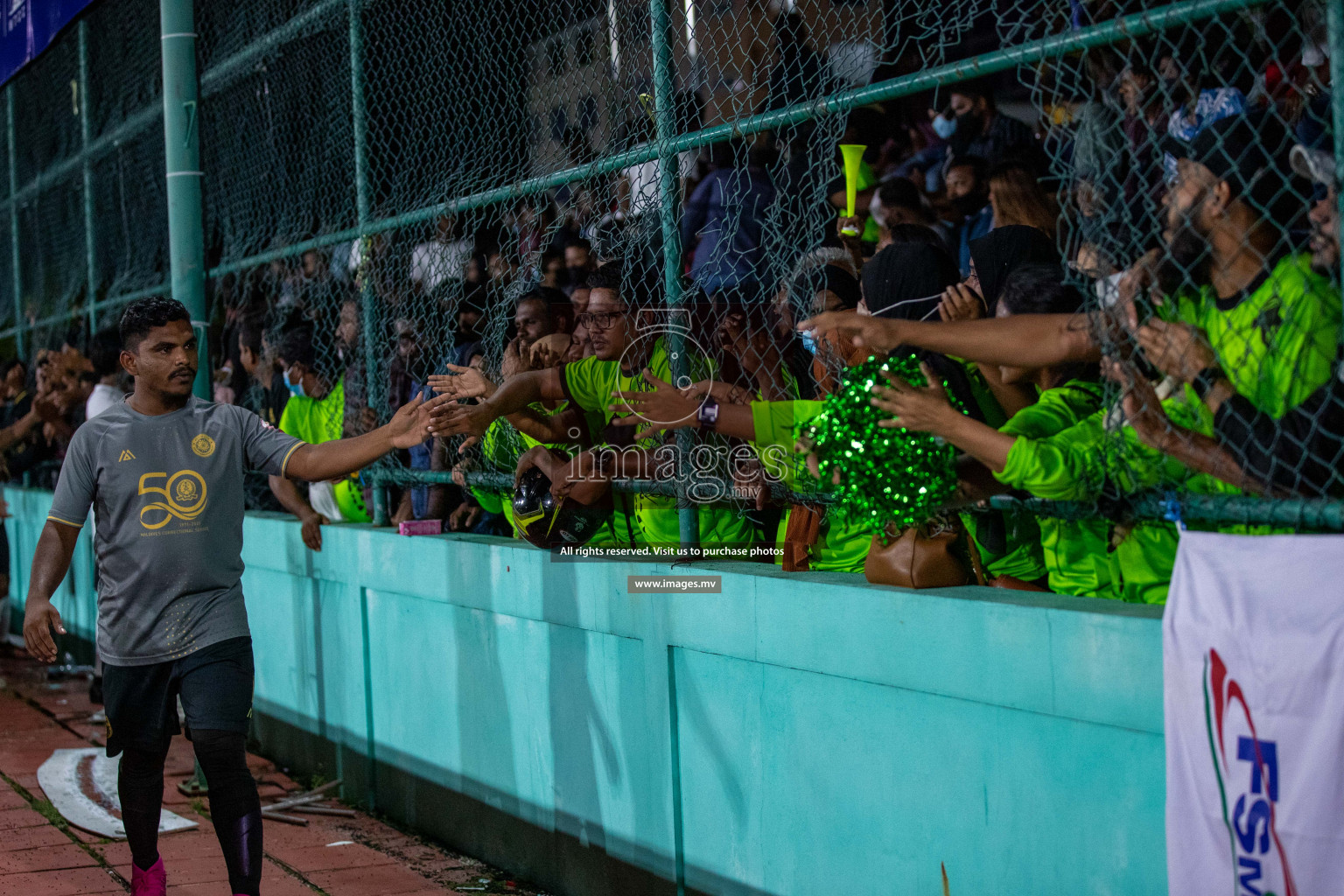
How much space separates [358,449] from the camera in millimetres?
4516

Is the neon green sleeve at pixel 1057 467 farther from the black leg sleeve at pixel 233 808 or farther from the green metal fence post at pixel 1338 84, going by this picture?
the black leg sleeve at pixel 233 808

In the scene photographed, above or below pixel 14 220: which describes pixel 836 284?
below

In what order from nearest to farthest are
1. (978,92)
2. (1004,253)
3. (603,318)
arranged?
(1004,253)
(603,318)
(978,92)

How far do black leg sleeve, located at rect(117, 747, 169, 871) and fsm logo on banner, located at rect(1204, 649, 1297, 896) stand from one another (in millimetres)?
3324

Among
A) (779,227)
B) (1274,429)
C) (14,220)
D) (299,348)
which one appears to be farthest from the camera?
(14,220)

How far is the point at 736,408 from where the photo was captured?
13.8 ft

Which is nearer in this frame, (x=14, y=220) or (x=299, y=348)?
(x=299, y=348)

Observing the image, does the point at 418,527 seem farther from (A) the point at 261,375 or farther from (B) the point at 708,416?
(A) the point at 261,375

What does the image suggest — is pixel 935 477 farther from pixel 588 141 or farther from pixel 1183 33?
pixel 588 141

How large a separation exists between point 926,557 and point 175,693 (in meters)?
2.54

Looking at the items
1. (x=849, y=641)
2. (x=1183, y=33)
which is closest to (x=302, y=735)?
(x=849, y=641)

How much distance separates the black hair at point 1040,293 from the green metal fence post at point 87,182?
29.2ft

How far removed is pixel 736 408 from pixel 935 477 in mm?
1003

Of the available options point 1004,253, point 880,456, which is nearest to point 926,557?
point 880,456
